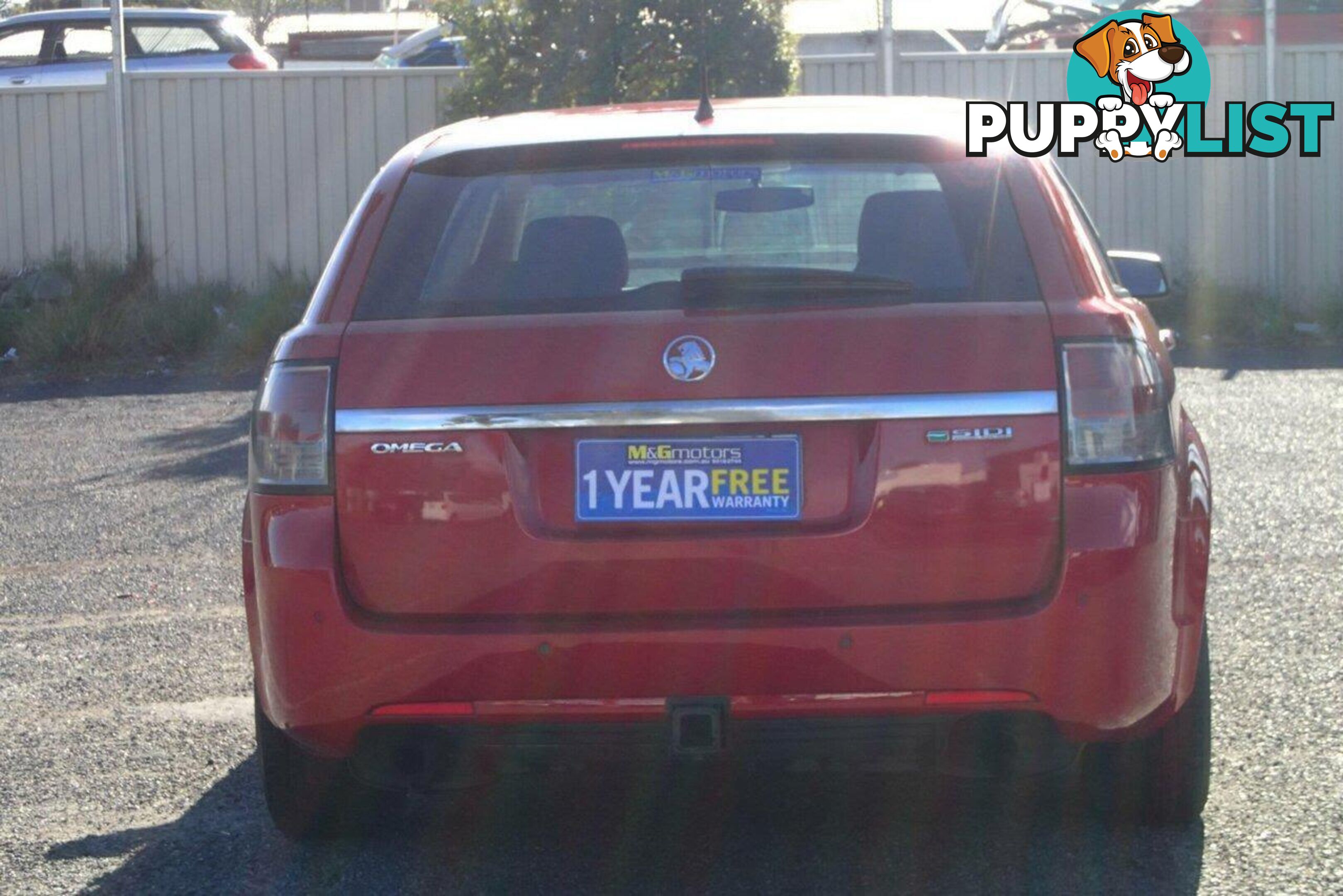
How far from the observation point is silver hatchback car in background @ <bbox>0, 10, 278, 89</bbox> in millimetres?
18312

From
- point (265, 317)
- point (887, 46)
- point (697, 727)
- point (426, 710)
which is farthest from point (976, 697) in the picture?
point (887, 46)

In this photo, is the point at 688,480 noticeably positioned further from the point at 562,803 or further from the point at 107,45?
the point at 107,45

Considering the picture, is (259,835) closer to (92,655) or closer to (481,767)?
(481,767)

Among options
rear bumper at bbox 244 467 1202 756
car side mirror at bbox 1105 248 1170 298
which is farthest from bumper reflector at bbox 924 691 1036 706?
car side mirror at bbox 1105 248 1170 298

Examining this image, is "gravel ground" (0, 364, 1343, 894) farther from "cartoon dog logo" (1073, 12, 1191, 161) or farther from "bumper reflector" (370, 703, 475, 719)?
"cartoon dog logo" (1073, 12, 1191, 161)

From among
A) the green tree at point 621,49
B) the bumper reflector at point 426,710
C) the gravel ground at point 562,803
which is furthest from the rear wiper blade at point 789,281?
the green tree at point 621,49

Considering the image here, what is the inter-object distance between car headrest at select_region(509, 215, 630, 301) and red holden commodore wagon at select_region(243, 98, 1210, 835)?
1cm

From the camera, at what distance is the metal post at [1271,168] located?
14742 mm

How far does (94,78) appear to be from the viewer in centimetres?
1927

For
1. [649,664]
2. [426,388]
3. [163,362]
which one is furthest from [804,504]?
[163,362]

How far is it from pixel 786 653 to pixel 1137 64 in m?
13.9

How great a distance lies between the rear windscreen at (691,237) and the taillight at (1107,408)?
169 mm

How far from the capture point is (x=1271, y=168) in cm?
1488

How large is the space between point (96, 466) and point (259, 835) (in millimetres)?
5815
